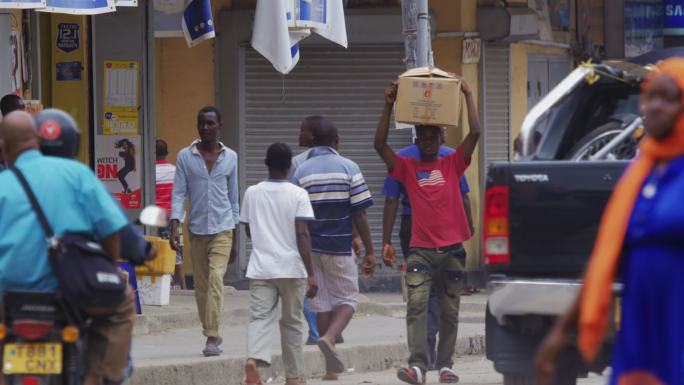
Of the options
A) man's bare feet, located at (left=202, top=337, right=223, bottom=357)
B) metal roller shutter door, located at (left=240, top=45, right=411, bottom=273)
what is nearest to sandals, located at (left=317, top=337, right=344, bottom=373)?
man's bare feet, located at (left=202, top=337, right=223, bottom=357)

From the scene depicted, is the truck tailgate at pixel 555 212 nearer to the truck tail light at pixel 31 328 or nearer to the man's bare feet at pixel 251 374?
the truck tail light at pixel 31 328

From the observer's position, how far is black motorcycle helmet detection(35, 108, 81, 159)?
677 centimetres

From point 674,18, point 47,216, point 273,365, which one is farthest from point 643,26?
point 47,216

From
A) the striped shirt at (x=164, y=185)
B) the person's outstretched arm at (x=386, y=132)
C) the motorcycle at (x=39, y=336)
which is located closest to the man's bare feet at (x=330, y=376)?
the person's outstretched arm at (x=386, y=132)

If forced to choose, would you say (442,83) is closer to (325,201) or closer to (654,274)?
(325,201)

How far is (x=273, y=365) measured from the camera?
11.2 meters

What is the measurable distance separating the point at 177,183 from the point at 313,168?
107 centimetres

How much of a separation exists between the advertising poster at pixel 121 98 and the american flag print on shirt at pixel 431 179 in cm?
375

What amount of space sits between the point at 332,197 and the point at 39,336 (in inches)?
180

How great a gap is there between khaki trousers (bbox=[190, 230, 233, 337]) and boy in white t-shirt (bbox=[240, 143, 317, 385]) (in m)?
1.08

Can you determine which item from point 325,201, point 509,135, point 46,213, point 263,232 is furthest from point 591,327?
point 509,135

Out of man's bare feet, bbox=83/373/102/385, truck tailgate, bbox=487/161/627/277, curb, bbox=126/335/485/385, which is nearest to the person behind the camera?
man's bare feet, bbox=83/373/102/385

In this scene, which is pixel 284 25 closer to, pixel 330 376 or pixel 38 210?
pixel 330 376

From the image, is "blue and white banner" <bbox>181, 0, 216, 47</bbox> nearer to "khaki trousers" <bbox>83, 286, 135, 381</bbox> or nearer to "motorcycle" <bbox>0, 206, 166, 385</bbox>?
"khaki trousers" <bbox>83, 286, 135, 381</bbox>
